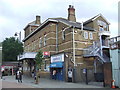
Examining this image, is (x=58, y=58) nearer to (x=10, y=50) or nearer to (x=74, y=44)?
(x=74, y=44)

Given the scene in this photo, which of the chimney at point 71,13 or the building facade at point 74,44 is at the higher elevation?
the chimney at point 71,13

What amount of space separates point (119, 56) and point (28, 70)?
27.5 meters

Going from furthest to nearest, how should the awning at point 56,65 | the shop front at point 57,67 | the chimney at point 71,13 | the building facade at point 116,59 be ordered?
the chimney at point 71,13
the shop front at point 57,67
the awning at point 56,65
the building facade at point 116,59

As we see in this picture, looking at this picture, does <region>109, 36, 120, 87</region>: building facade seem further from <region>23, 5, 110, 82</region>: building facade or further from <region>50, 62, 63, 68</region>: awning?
<region>50, 62, 63, 68</region>: awning

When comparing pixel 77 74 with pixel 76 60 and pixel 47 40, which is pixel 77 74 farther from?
pixel 47 40

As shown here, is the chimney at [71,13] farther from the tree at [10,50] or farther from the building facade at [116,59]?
the tree at [10,50]

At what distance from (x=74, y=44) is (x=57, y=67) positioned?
4.04m

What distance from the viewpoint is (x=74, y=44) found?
2583 cm

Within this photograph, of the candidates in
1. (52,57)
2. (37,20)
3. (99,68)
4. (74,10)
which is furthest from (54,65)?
(37,20)

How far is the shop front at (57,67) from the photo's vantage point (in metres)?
25.6

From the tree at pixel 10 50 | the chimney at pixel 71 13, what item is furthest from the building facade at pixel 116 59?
the tree at pixel 10 50

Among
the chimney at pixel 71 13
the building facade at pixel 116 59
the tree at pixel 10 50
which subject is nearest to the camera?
the building facade at pixel 116 59

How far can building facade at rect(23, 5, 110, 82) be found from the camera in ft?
82.1

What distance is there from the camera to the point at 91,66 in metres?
27.0
